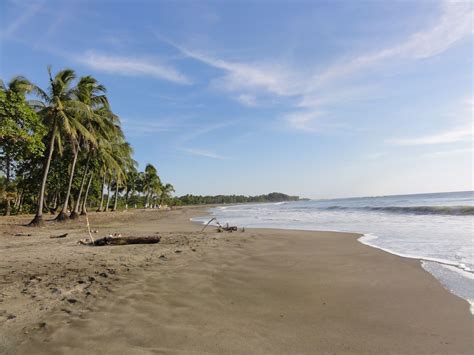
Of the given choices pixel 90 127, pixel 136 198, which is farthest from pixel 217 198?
pixel 90 127

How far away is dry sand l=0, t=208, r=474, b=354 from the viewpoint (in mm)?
3180

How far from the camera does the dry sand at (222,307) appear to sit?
10.4ft

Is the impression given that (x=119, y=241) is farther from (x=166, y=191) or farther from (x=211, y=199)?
(x=211, y=199)

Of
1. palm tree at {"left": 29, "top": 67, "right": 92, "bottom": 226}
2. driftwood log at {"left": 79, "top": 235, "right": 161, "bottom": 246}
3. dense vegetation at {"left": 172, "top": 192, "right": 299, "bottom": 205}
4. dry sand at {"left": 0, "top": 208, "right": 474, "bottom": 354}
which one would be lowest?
dry sand at {"left": 0, "top": 208, "right": 474, "bottom": 354}

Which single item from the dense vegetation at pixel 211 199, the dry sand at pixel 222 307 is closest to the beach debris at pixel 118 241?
the dry sand at pixel 222 307

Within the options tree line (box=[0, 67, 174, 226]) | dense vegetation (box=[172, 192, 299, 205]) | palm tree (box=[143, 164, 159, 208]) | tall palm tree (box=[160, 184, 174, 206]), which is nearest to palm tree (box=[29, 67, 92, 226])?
tree line (box=[0, 67, 174, 226])

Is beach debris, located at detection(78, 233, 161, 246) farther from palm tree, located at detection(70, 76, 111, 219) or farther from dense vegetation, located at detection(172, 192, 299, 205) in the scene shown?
dense vegetation, located at detection(172, 192, 299, 205)

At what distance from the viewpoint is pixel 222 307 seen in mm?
4238

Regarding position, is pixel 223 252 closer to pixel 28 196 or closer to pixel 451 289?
pixel 451 289

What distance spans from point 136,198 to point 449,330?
278ft

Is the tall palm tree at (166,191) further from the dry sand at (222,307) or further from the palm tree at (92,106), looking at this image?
the dry sand at (222,307)

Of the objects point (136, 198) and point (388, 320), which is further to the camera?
point (136, 198)

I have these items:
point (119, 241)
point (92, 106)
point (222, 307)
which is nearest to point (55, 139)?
point (92, 106)

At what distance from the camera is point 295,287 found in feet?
17.1
